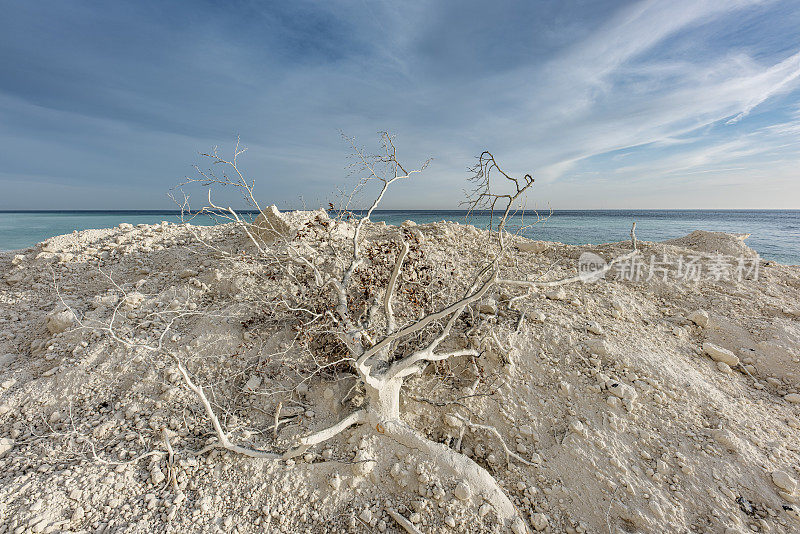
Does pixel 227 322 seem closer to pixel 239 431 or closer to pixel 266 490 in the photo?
pixel 239 431

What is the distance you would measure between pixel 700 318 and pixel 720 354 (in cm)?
78

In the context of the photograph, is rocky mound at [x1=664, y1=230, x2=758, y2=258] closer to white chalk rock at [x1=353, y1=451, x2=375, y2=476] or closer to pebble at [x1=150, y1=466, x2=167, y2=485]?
white chalk rock at [x1=353, y1=451, x2=375, y2=476]

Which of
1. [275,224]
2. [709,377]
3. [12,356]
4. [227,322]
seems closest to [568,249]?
[709,377]

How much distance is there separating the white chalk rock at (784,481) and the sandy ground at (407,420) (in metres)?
0.02

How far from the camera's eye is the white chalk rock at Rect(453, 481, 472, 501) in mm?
2666

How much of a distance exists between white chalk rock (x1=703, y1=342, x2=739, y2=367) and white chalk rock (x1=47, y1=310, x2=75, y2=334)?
855 centimetres

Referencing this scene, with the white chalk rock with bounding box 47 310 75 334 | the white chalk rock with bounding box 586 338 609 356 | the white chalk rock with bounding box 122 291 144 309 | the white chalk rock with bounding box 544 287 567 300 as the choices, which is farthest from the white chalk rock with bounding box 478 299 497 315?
the white chalk rock with bounding box 47 310 75 334

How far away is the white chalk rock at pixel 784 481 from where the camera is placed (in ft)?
9.46

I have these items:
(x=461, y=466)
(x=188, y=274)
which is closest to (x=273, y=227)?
(x=188, y=274)

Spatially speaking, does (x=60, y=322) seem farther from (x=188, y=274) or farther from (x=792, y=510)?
(x=792, y=510)

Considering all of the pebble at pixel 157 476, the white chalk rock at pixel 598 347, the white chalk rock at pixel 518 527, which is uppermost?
the white chalk rock at pixel 598 347

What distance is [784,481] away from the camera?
2.91 metres

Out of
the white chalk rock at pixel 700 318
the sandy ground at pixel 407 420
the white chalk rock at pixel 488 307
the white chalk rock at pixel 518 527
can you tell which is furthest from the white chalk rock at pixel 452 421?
the white chalk rock at pixel 700 318

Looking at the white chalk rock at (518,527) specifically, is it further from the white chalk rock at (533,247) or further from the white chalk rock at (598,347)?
the white chalk rock at (533,247)
